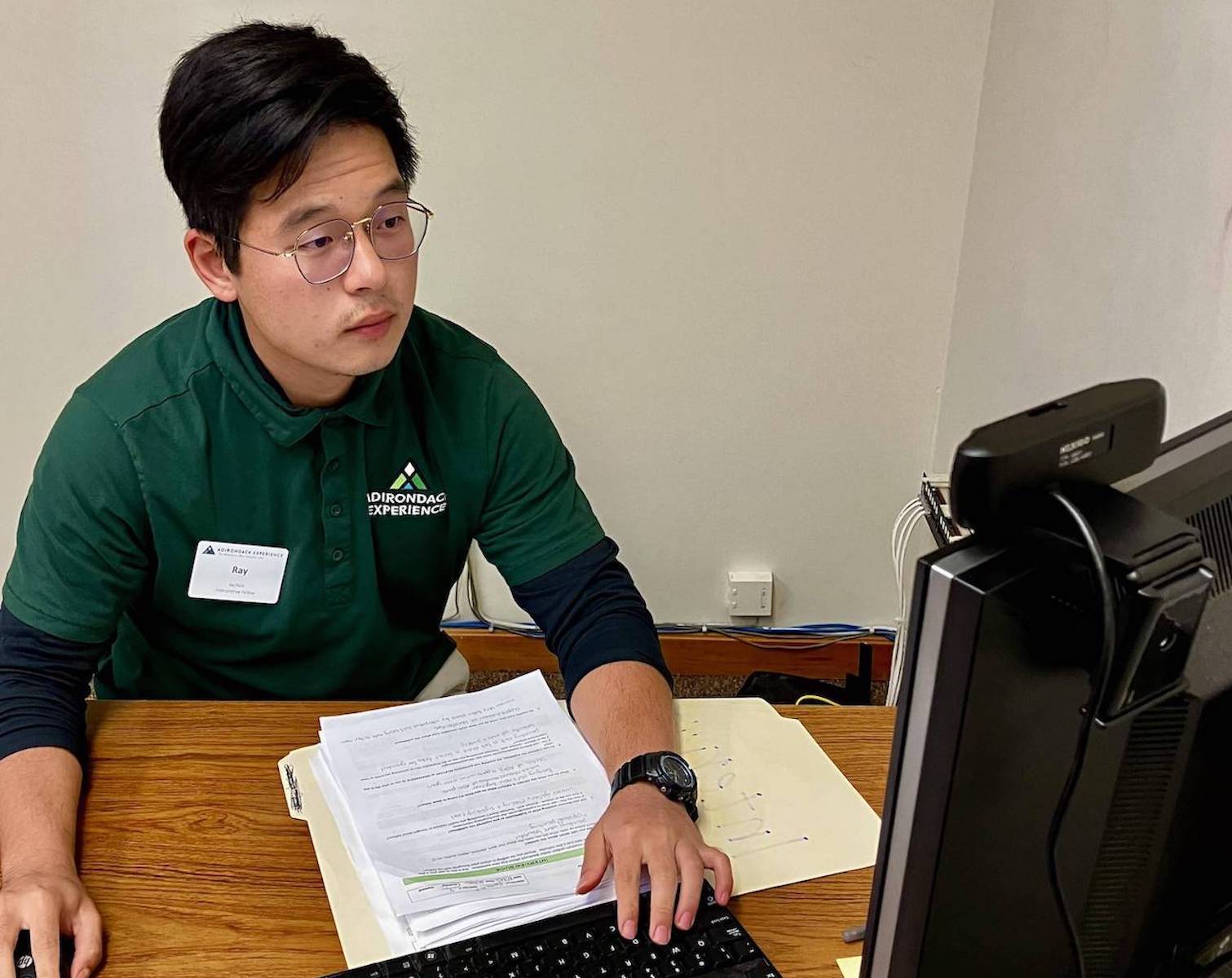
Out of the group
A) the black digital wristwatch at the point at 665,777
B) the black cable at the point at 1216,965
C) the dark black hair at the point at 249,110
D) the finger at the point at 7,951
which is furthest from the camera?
the dark black hair at the point at 249,110

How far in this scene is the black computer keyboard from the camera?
0.86 m

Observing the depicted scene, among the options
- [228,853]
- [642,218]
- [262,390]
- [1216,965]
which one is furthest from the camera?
[642,218]

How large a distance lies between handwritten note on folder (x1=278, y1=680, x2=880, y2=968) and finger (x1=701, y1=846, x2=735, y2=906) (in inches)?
1.0

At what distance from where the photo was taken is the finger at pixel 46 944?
0.86m

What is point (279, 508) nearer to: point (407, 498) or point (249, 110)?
point (407, 498)

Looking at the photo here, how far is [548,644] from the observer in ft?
4.45

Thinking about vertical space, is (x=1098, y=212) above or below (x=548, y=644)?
above

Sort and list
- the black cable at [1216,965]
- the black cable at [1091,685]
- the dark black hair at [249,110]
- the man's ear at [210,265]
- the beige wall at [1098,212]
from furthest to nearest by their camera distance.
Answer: the beige wall at [1098,212] → the man's ear at [210,265] → the dark black hair at [249,110] → the black cable at [1216,965] → the black cable at [1091,685]

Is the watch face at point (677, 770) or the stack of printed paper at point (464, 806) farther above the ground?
the watch face at point (677, 770)

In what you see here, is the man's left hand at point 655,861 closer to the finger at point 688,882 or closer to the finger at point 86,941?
the finger at point 688,882

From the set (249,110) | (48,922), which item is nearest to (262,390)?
(249,110)

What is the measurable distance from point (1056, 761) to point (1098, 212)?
1.42 m

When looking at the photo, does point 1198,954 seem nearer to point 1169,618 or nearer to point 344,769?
point 1169,618

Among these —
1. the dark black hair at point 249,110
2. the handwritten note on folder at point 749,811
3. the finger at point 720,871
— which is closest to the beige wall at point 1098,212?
the handwritten note on folder at point 749,811
